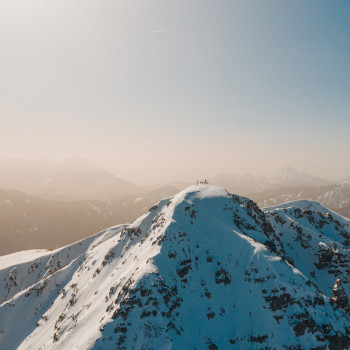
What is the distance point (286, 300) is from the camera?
48750 millimetres

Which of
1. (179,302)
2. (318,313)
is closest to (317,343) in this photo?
(318,313)

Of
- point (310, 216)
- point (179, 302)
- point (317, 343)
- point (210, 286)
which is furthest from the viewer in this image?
point (310, 216)

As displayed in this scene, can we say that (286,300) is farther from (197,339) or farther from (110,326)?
(110,326)

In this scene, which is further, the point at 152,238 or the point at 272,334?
the point at 152,238

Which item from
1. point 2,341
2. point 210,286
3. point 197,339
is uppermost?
point 210,286

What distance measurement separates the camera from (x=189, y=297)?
54094 millimetres

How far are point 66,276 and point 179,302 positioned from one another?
199 feet

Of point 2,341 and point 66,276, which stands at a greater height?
point 66,276

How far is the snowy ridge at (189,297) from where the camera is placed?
4631 cm

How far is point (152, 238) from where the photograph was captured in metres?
69.4

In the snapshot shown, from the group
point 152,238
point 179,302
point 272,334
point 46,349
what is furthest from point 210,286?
point 46,349

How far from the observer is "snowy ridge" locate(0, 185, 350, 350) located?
46.3 m

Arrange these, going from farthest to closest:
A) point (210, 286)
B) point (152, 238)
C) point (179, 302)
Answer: point (152, 238), point (210, 286), point (179, 302)

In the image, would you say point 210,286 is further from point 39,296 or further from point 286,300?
point 39,296
